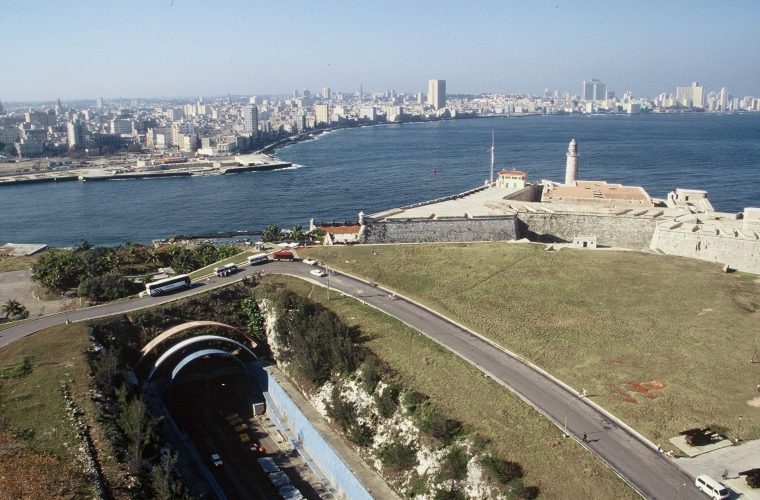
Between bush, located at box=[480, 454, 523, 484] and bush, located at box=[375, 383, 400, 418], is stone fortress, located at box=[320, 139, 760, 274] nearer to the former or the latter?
bush, located at box=[375, 383, 400, 418]

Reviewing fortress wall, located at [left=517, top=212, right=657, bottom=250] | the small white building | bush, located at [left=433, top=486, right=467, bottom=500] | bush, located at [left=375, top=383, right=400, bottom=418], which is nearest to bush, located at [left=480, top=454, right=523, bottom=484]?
bush, located at [left=433, top=486, right=467, bottom=500]

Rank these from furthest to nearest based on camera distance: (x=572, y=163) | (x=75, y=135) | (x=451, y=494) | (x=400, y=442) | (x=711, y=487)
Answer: (x=75, y=135)
(x=572, y=163)
(x=400, y=442)
(x=451, y=494)
(x=711, y=487)

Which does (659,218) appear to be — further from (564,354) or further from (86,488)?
(86,488)

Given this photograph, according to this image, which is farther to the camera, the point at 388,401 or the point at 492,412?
the point at 388,401

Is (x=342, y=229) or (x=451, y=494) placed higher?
(x=342, y=229)

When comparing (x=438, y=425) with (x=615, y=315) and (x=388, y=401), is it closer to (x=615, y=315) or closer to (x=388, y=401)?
(x=388, y=401)

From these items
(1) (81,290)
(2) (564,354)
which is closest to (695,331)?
(2) (564,354)

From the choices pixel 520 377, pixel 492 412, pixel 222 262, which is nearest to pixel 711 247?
pixel 520 377

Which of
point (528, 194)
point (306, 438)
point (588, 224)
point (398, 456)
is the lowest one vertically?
point (306, 438)

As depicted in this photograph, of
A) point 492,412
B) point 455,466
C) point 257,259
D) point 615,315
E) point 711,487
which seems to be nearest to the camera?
point 711,487
